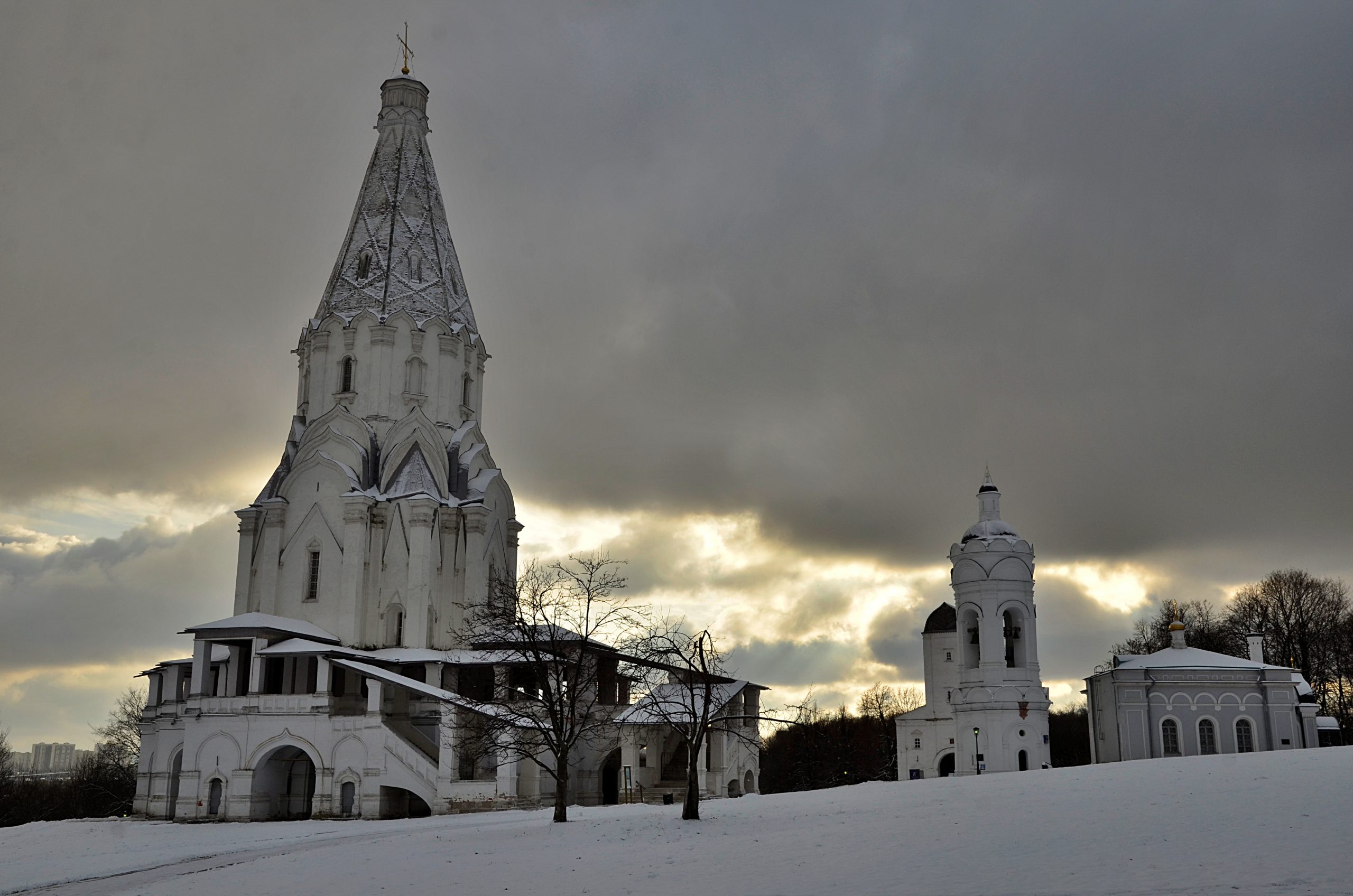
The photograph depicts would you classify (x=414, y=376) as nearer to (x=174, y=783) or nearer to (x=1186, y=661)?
(x=174, y=783)

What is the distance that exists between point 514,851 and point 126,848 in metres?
13.2

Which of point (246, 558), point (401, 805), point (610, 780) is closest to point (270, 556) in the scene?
point (246, 558)

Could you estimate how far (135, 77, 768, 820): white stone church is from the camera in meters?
38.7

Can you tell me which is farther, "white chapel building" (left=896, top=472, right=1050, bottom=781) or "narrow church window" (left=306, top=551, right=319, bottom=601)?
"narrow church window" (left=306, top=551, right=319, bottom=601)

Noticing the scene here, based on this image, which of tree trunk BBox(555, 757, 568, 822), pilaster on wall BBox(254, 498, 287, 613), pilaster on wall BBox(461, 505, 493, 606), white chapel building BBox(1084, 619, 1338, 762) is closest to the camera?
tree trunk BBox(555, 757, 568, 822)

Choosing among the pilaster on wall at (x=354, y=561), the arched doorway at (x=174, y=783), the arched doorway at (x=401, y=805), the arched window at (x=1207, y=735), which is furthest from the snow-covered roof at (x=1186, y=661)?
the arched doorway at (x=174, y=783)

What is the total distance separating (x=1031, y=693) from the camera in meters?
39.9

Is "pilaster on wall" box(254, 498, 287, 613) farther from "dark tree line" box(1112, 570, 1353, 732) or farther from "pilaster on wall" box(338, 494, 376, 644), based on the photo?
"dark tree line" box(1112, 570, 1353, 732)

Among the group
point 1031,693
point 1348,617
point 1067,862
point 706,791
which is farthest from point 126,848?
point 1348,617

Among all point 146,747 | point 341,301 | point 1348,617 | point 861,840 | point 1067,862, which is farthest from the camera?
point 1348,617

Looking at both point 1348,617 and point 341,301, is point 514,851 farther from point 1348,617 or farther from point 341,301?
point 1348,617

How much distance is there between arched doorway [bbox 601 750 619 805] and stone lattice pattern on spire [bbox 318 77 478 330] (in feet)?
69.0

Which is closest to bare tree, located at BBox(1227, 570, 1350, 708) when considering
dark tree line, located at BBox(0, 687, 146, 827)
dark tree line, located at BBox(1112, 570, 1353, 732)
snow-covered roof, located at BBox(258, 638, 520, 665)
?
dark tree line, located at BBox(1112, 570, 1353, 732)

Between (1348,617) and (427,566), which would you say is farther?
(1348,617)
